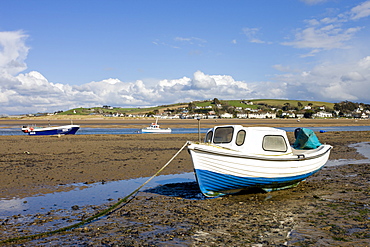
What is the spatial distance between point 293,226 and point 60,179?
36.4 feet

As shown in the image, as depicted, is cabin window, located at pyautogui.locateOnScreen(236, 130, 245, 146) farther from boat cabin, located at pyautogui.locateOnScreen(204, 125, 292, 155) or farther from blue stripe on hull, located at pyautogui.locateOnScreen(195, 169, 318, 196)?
blue stripe on hull, located at pyautogui.locateOnScreen(195, 169, 318, 196)

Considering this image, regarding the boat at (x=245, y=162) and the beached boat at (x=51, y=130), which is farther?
the beached boat at (x=51, y=130)

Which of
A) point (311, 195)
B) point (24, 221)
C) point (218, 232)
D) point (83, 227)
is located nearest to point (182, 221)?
point (218, 232)

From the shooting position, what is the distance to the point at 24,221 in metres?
9.22

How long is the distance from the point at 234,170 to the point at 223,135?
77.0 inches

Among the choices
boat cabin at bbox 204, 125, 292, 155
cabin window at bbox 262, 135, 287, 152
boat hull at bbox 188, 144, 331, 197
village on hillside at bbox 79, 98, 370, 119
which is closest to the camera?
boat hull at bbox 188, 144, 331, 197

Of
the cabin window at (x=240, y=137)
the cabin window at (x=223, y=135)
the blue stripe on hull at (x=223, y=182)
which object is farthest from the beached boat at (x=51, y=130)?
the blue stripe on hull at (x=223, y=182)

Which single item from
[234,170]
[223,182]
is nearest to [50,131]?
[223,182]

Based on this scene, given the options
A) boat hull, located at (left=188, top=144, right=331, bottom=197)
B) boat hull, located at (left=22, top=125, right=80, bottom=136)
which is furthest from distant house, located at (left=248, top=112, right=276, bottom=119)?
boat hull, located at (left=188, top=144, right=331, bottom=197)

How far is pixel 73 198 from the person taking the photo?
12.0 m

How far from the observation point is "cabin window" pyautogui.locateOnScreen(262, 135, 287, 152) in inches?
497

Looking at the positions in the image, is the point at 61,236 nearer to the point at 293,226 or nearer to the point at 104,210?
the point at 104,210

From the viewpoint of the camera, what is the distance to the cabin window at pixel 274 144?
1262cm

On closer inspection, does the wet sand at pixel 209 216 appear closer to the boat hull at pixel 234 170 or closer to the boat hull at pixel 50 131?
the boat hull at pixel 234 170
